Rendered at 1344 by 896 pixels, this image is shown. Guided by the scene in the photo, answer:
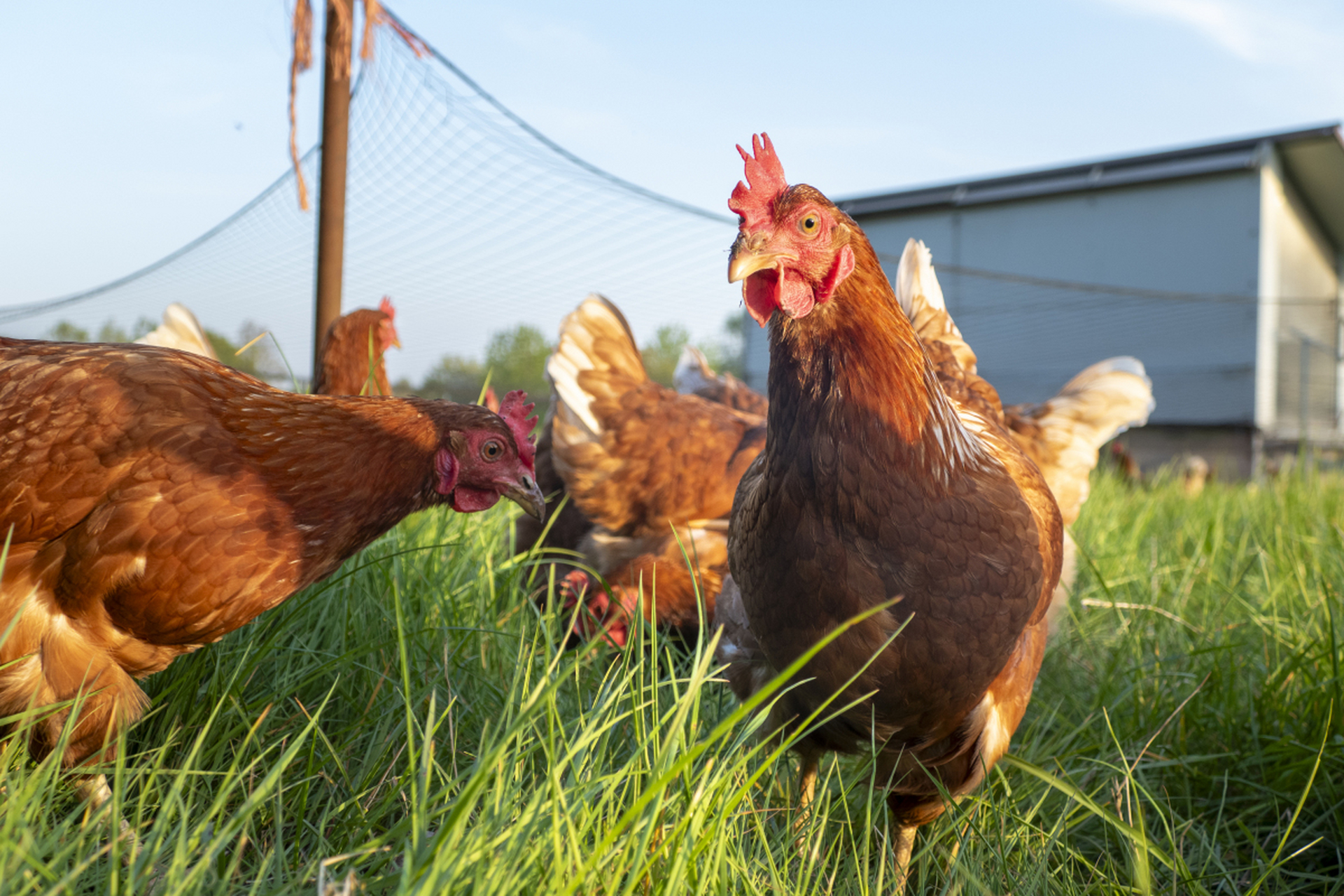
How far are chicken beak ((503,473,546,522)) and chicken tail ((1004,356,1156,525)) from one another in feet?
7.49

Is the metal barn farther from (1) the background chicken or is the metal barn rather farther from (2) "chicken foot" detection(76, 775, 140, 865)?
(2) "chicken foot" detection(76, 775, 140, 865)

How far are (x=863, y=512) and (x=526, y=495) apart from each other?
2.61 feet

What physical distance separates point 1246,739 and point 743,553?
1.59 meters

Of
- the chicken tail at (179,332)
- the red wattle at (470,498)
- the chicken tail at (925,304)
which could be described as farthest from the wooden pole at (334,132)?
the chicken tail at (925,304)

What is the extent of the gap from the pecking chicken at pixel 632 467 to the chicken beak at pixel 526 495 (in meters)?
1.43

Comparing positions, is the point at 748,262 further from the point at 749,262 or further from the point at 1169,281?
the point at 1169,281

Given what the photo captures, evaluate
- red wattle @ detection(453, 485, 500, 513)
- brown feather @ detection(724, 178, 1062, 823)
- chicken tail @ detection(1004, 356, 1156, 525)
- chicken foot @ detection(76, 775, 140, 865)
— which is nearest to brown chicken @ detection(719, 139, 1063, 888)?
brown feather @ detection(724, 178, 1062, 823)

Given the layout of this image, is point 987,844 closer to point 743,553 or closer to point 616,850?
point 743,553

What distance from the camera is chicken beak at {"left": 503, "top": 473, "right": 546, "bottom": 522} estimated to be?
1.95 metres

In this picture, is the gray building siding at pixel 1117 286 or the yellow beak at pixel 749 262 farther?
the gray building siding at pixel 1117 286

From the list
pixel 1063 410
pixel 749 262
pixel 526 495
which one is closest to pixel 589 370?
pixel 526 495

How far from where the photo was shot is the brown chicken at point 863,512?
63.4 inches

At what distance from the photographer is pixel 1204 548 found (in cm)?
441

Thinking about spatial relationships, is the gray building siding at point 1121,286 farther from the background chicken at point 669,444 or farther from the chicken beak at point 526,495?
the chicken beak at point 526,495
